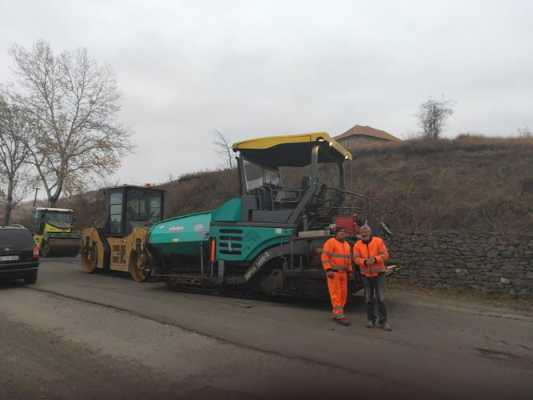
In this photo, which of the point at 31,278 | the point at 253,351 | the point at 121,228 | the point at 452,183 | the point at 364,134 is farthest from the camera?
the point at 364,134

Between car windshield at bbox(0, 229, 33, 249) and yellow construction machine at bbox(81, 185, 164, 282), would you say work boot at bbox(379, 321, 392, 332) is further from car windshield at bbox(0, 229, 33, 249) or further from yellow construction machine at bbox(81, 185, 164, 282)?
car windshield at bbox(0, 229, 33, 249)

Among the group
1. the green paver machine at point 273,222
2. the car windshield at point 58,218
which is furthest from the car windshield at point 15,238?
the car windshield at point 58,218

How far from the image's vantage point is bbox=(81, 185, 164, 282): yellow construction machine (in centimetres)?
1034

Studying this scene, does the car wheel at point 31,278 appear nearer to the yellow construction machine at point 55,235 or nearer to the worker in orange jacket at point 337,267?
the yellow construction machine at point 55,235

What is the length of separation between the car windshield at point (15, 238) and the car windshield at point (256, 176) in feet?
18.9

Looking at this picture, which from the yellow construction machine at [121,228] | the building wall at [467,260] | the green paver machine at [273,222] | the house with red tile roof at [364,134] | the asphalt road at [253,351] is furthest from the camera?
the house with red tile roof at [364,134]

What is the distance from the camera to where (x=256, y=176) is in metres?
7.43

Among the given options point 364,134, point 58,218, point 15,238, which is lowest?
point 15,238

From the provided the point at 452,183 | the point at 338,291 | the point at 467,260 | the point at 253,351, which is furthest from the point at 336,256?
the point at 452,183

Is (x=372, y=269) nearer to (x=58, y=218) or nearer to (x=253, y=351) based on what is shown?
(x=253, y=351)

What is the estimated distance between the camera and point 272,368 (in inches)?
145

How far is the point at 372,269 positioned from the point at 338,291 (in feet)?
2.03

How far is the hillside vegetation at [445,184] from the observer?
1073cm

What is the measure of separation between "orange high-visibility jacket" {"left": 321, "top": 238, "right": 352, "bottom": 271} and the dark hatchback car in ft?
23.9
